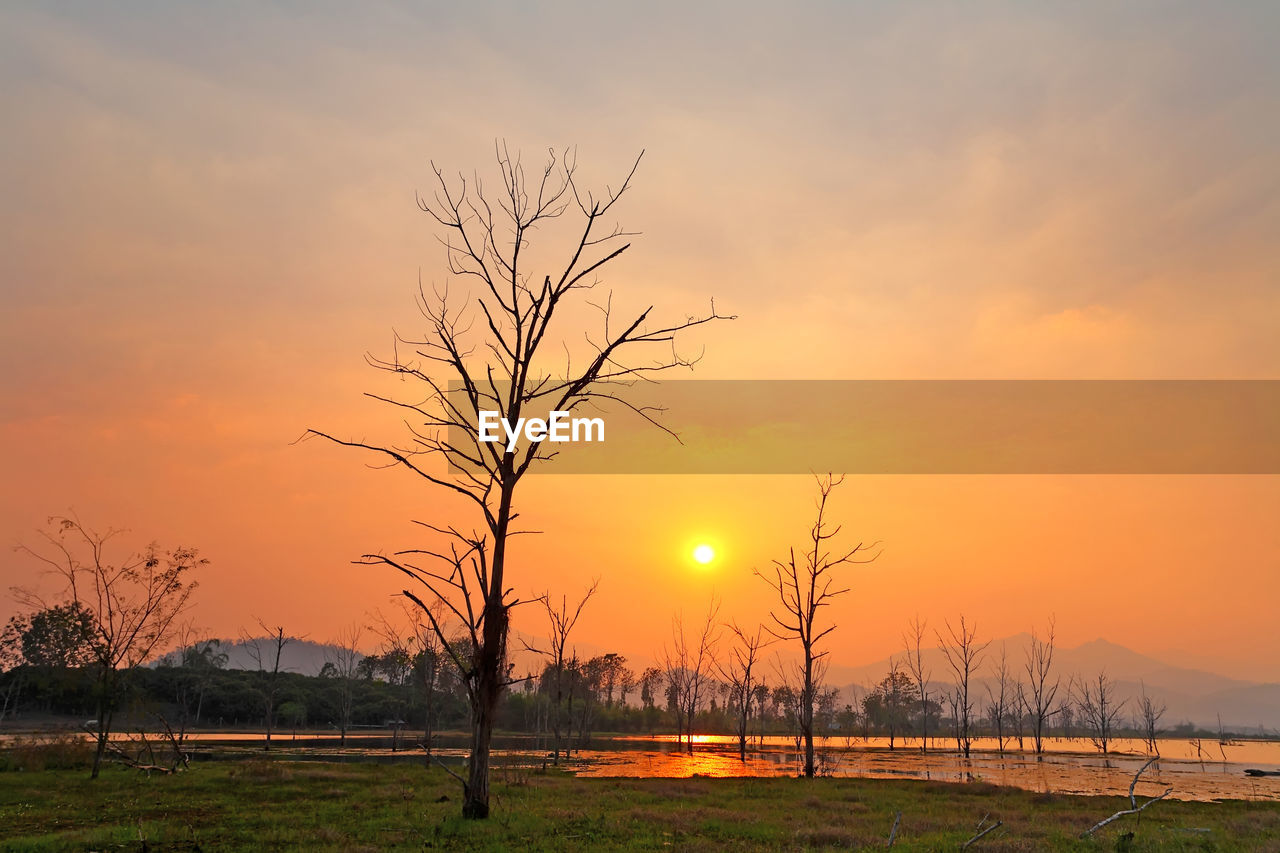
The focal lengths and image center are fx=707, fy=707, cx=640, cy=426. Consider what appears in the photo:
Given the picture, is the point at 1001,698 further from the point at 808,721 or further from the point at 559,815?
the point at 559,815

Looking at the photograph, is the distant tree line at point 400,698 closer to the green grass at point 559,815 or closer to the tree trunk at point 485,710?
the green grass at point 559,815

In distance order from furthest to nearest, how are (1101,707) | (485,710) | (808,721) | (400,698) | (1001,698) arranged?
(400,698), (1001,698), (1101,707), (808,721), (485,710)

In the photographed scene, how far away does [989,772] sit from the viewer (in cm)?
4356

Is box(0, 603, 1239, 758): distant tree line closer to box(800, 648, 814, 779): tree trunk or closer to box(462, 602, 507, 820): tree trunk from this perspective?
box(800, 648, 814, 779): tree trunk

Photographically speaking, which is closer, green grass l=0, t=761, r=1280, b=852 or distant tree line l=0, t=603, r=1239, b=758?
green grass l=0, t=761, r=1280, b=852

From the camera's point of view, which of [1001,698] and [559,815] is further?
[1001,698]

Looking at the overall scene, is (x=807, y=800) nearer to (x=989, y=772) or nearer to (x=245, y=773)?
(x=245, y=773)

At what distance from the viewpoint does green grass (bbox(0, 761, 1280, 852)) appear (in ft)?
41.1

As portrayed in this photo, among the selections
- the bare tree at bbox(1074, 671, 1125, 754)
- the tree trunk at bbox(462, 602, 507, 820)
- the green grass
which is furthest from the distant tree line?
the tree trunk at bbox(462, 602, 507, 820)

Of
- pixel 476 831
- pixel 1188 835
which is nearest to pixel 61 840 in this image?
pixel 476 831

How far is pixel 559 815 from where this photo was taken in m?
15.5

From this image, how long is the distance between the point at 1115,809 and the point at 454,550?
67.6 feet

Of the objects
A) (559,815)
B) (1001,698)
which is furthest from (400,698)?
(559,815)

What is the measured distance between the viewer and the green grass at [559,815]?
41.1 ft
